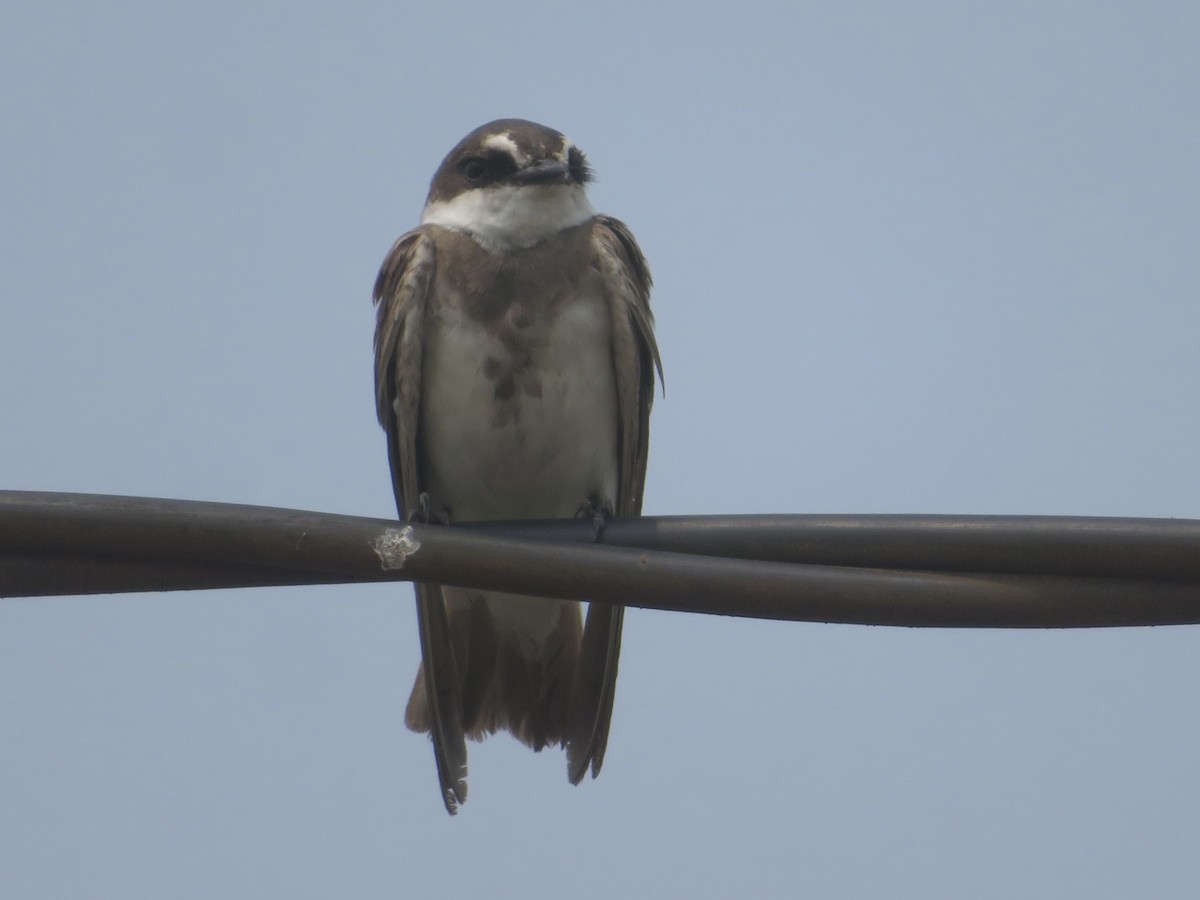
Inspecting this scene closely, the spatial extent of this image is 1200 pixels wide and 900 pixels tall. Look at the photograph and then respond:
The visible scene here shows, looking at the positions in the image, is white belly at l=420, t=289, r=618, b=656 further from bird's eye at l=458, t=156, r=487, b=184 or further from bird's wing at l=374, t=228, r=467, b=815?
bird's eye at l=458, t=156, r=487, b=184

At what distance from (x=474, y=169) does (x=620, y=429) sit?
133 centimetres

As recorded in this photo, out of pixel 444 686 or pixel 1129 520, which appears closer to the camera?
pixel 1129 520

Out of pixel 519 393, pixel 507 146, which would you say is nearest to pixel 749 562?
pixel 519 393

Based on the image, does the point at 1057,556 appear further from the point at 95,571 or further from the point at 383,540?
the point at 95,571

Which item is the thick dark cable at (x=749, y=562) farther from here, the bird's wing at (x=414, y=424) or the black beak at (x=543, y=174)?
the black beak at (x=543, y=174)

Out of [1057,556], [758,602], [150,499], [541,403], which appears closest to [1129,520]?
[1057,556]

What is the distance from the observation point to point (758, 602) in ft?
11.7

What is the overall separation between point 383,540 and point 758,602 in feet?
2.90

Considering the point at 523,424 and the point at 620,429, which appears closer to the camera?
the point at 523,424

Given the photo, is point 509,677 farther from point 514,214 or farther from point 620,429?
point 514,214

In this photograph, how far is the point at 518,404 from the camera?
6199mm

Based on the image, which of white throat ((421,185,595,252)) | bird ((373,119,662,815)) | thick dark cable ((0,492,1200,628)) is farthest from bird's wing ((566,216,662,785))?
thick dark cable ((0,492,1200,628))

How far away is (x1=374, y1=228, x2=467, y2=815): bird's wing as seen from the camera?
5738 millimetres

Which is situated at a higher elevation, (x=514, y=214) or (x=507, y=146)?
(x=507, y=146)
